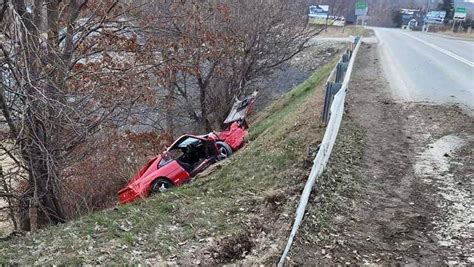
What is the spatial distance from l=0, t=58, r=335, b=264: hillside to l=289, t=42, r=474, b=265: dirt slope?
0.44 m

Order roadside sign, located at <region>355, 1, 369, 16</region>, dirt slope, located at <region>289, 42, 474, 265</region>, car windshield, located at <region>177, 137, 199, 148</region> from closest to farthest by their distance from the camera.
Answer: dirt slope, located at <region>289, 42, 474, 265</region>, car windshield, located at <region>177, 137, 199, 148</region>, roadside sign, located at <region>355, 1, 369, 16</region>

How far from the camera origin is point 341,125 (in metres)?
8.82

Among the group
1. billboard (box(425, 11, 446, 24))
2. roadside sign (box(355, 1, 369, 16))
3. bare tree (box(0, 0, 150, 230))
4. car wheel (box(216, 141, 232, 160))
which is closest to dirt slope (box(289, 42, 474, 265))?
car wheel (box(216, 141, 232, 160))

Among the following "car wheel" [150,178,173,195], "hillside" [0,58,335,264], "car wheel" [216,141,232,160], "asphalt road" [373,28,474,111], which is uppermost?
"asphalt road" [373,28,474,111]

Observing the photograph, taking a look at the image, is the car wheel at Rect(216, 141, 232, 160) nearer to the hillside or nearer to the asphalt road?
the hillside

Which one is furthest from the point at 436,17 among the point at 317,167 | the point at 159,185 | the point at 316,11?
the point at 317,167

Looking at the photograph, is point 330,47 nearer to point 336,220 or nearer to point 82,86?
point 82,86

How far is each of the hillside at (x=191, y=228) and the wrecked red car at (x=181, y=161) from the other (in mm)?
2740

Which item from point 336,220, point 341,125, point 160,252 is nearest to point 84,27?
point 341,125

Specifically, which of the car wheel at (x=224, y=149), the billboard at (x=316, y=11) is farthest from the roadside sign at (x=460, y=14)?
the car wheel at (x=224, y=149)

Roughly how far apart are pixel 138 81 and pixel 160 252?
25.2 feet

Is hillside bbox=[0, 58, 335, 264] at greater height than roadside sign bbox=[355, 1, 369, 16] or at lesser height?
lesser

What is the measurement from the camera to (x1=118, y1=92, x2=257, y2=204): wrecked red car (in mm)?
10289

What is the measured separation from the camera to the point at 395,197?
577 centimetres
